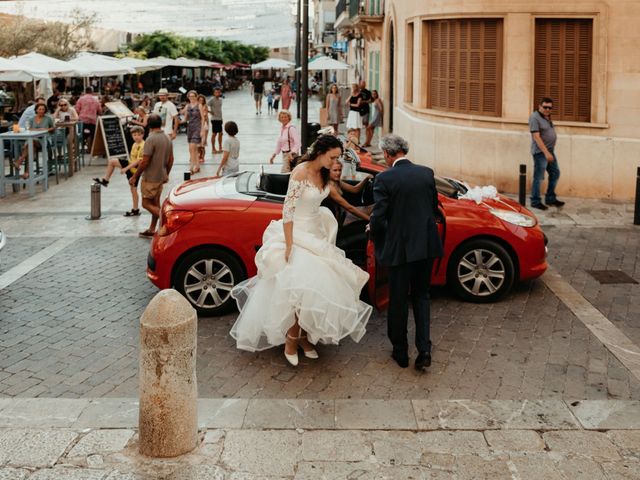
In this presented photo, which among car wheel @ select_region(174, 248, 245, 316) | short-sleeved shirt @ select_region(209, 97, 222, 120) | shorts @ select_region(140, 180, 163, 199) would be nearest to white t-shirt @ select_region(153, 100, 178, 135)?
short-sleeved shirt @ select_region(209, 97, 222, 120)

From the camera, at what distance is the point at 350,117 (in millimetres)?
23203

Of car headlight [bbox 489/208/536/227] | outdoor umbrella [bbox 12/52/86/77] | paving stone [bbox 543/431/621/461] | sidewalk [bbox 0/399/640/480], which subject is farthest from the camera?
outdoor umbrella [bbox 12/52/86/77]

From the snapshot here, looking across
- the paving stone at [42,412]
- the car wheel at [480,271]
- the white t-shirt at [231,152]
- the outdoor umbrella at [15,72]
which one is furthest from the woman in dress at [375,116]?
the paving stone at [42,412]

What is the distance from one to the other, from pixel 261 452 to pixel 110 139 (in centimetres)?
1460

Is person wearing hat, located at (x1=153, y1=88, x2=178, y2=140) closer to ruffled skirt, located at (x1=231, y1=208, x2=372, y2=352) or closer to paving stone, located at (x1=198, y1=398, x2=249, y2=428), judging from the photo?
ruffled skirt, located at (x1=231, y1=208, x2=372, y2=352)

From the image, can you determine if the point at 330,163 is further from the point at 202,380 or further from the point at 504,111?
the point at 504,111

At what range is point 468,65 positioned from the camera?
1562 centimetres

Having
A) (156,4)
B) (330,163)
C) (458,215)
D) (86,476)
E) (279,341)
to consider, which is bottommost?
(86,476)

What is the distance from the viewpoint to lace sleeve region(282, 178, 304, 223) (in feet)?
20.0

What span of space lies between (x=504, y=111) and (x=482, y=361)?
30.9 feet

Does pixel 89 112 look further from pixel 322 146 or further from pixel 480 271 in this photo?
pixel 322 146

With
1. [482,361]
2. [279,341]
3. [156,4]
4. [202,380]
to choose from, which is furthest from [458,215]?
[156,4]

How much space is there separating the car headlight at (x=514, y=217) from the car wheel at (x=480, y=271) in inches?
12.4

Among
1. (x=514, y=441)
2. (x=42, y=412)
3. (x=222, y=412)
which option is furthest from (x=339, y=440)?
(x=42, y=412)
